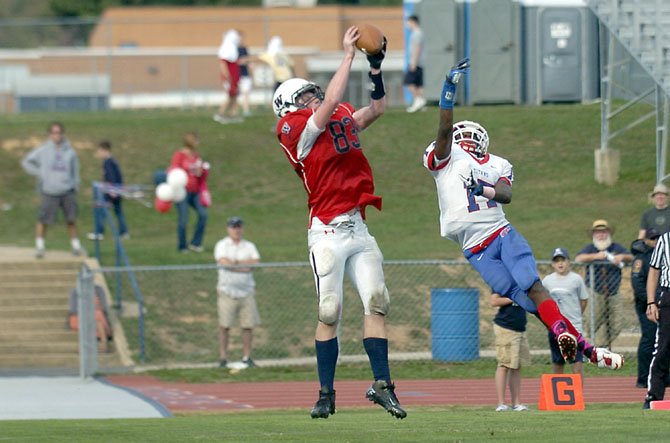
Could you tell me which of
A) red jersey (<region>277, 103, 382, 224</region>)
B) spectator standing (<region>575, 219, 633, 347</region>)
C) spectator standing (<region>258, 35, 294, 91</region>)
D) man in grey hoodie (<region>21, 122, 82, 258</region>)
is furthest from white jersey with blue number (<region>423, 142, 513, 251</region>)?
spectator standing (<region>258, 35, 294, 91</region>)

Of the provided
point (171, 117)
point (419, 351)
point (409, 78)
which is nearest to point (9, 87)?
point (171, 117)

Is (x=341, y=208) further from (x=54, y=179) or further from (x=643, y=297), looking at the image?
(x=54, y=179)

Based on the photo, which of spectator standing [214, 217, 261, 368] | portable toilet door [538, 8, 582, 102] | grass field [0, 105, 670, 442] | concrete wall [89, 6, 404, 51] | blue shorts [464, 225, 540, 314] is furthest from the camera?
concrete wall [89, 6, 404, 51]

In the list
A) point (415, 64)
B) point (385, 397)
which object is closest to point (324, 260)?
point (385, 397)

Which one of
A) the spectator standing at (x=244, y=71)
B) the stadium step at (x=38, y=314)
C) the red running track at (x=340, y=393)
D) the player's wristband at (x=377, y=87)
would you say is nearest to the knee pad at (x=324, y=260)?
the player's wristband at (x=377, y=87)

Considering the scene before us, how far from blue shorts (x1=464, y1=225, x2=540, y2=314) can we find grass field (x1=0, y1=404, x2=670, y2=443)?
0.92 meters

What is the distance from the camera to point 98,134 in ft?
98.3

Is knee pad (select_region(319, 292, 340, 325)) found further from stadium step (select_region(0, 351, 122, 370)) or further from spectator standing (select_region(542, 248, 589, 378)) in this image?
stadium step (select_region(0, 351, 122, 370))

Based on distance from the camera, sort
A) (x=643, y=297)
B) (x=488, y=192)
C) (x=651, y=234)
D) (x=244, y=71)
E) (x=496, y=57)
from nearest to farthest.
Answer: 1. (x=488, y=192)
2. (x=651, y=234)
3. (x=643, y=297)
4. (x=496, y=57)
5. (x=244, y=71)

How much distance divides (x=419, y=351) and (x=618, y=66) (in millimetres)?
6783

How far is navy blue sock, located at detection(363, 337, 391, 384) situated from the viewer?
9789 mm

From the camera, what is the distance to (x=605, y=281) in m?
17.3

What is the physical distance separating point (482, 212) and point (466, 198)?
170 mm

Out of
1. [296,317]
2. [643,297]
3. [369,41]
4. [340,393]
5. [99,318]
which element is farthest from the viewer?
[296,317]
